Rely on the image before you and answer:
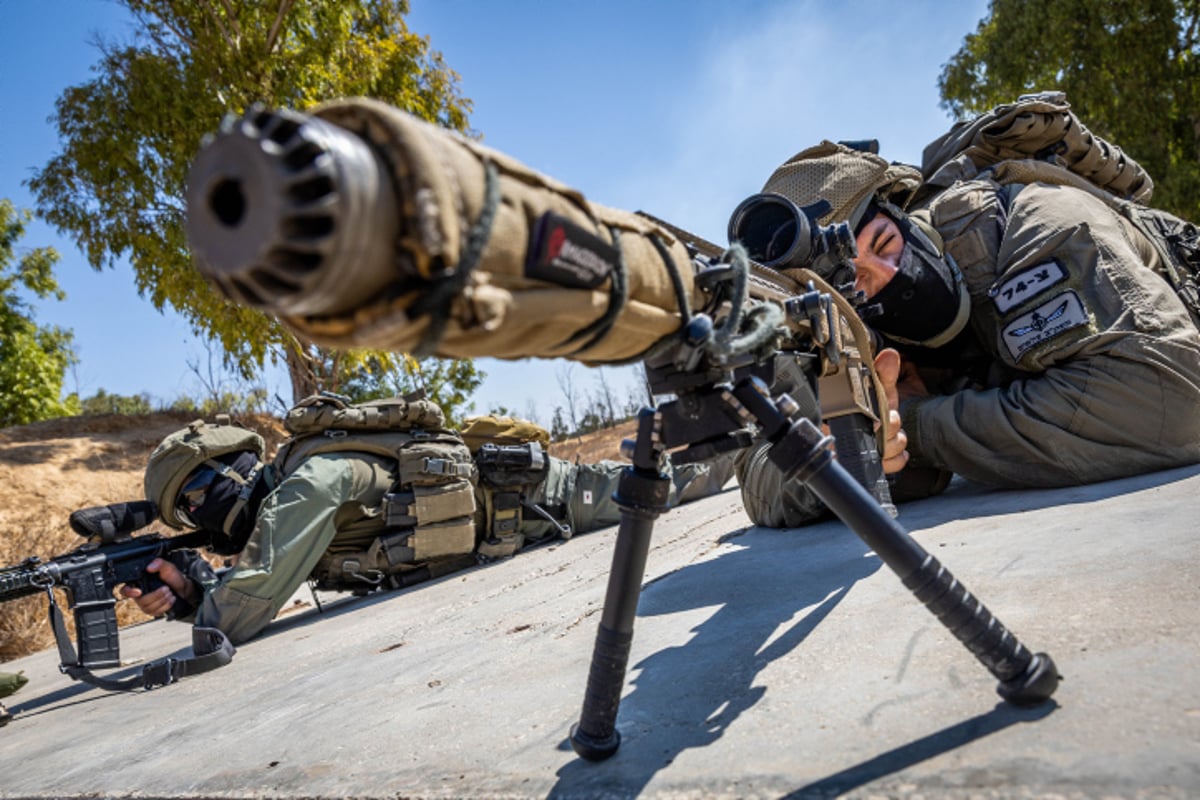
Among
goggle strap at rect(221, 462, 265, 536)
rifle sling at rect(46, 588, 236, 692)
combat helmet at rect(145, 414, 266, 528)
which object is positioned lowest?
rifle sling at rect(46, 588, 236, 692)

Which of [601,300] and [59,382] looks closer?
[601,300]

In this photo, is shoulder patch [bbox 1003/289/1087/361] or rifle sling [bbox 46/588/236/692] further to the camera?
rifle sling [bbox 46/588/236/692]

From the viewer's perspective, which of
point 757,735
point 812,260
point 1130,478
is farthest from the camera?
point 1130,478

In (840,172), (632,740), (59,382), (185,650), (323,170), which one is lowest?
(185,650)

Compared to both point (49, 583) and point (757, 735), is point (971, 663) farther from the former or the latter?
point (49, 583)

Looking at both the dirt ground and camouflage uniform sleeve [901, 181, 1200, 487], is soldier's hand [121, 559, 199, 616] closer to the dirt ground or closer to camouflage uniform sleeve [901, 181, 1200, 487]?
the dirt ground

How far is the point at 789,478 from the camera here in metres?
1.02

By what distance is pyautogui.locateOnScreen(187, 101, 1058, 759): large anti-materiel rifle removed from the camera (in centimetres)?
64

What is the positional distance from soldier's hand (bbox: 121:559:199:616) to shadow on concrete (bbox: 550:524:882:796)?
269 cm

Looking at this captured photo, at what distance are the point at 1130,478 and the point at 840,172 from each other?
132cm

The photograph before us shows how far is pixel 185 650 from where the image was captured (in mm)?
3537

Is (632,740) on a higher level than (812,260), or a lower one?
lower

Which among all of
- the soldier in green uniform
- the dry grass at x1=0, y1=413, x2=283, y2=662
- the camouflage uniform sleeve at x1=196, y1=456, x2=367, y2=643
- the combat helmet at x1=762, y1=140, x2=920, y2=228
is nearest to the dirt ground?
the dry grass at x1=0, y1=413, x2=283, y2=662

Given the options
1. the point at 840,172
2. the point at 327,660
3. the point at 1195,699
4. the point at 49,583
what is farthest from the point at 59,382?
the point at 1195,699
